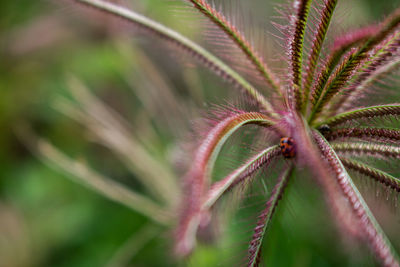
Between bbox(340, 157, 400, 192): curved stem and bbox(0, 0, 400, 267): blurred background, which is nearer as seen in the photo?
bbox(340, 157, 400, 192): curved stem

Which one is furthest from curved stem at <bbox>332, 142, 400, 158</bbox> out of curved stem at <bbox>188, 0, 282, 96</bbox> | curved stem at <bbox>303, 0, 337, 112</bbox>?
curved stem at <bbox>188, 0, 282, 96</bbox>

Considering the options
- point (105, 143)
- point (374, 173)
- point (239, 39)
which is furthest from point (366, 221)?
point (105, 143)

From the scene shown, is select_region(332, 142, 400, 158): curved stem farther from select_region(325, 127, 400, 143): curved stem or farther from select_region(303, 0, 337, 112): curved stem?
select_region(303, 0, 337, 112): curved stem

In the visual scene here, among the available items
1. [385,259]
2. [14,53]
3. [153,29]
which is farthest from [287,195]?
[14,53]

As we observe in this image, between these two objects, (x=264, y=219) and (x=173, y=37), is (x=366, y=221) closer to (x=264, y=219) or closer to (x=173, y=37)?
(x=264, y=219)

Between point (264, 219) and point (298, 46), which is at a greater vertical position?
point (298, 46)

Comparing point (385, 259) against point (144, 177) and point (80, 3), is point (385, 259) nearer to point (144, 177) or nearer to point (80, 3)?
point (80, 3)

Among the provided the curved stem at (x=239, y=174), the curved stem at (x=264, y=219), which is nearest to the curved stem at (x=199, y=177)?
the curved stem at (x=239, y=174)

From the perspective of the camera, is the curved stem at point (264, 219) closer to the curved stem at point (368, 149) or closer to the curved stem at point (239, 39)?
the curved stem at point (368, 149)
